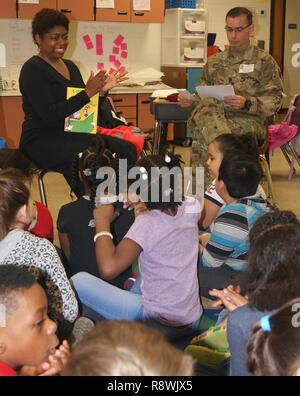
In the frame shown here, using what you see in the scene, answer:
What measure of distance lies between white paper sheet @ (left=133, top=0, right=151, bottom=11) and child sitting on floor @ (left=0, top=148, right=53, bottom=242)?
374cm

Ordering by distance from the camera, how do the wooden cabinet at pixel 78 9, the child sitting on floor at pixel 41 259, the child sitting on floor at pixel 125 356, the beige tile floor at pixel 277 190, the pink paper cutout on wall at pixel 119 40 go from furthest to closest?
the pink paper cutout on wall at pixel 119 40, the wooden cabinet at pixel 78 9, the beige tile floor at pixel 277 190, the child sitting on floor at pixel 41 259, the child sitting on floor at pixel 125 356

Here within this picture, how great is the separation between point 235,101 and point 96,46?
11.7 feet

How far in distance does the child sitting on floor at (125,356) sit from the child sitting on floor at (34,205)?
1396 millimetres

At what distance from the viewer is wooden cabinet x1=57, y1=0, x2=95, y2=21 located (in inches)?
238

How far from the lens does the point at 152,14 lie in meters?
6.41

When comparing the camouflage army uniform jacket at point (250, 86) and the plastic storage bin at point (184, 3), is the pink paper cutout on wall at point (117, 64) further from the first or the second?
the camouflage army uniform jacket at point (250, 86)

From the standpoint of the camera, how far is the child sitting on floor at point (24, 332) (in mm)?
Result: 1340

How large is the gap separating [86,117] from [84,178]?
80 cm

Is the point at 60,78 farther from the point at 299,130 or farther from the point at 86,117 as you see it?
the point at 299,130

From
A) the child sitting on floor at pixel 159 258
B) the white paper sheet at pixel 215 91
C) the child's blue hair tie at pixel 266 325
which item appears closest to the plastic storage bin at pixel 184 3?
the white paper sheet at pixel 215 91

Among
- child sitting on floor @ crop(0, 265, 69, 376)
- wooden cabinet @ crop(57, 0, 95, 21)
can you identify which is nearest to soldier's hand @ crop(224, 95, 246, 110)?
child sitting on floor @ crop(0, 265, 69, 376)

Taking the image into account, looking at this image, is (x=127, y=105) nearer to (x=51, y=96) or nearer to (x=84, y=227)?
(x=51, y=96)

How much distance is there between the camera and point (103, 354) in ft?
2.83
